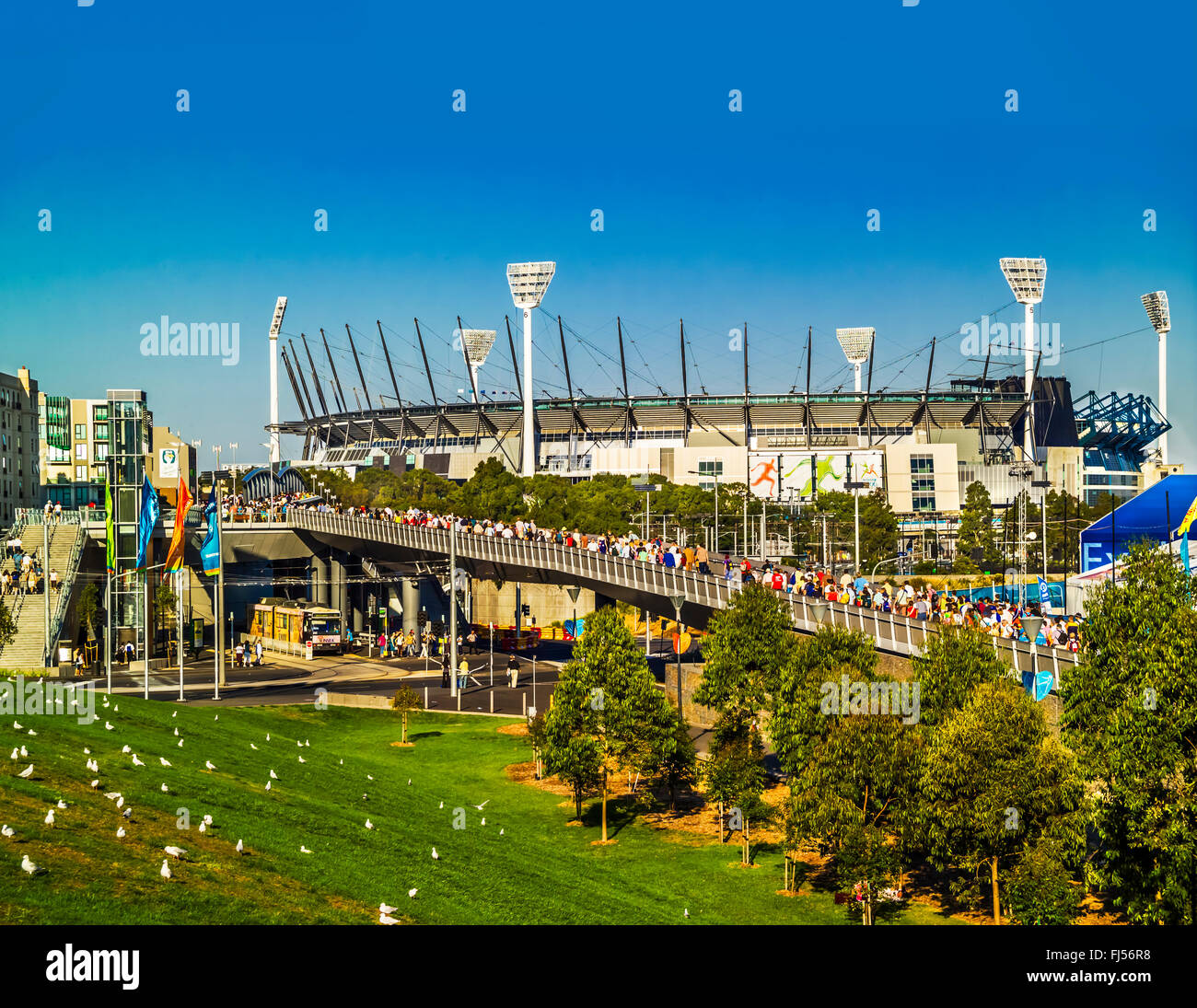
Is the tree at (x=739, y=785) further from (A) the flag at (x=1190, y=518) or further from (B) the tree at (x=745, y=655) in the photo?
(A) the flag at (x=1190, y=518)

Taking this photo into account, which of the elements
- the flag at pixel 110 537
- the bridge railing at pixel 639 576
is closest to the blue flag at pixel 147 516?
the flag at pixel 110 537

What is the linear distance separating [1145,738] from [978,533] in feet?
323

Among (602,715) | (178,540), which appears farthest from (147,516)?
(602,715)

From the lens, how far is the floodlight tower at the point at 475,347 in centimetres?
19412

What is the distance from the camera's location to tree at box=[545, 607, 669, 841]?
3547 centimetres

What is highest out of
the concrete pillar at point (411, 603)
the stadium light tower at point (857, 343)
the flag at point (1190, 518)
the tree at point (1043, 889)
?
the stadium light tower at point (857, 343)

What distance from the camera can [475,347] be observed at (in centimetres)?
19475

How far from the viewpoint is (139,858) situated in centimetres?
2036

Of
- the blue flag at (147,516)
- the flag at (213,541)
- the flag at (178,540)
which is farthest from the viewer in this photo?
the flag at (213,541)

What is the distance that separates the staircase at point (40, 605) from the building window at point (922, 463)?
384 feet

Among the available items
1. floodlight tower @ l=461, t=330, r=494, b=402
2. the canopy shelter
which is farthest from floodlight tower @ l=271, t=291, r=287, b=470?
the canopy shelter
